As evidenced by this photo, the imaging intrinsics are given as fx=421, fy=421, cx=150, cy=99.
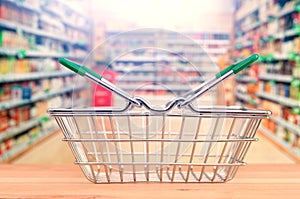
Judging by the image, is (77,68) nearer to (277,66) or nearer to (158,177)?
(158,177)

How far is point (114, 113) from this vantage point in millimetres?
640

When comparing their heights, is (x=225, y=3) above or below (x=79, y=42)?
above

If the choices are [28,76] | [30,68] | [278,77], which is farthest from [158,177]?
[278,77]

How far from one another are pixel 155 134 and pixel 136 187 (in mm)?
91

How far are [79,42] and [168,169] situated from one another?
7663mm

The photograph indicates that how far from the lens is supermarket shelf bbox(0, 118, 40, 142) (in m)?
4.27

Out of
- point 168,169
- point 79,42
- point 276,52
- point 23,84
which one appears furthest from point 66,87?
point 168,169

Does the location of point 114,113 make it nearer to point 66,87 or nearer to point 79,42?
point 66,87

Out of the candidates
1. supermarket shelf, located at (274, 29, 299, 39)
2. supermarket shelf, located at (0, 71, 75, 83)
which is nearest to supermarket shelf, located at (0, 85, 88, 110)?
supermarket shelf, located at (0, 71, 75, 83)

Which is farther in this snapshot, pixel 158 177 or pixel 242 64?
pixel 158 177

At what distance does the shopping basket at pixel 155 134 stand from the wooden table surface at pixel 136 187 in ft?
0.07

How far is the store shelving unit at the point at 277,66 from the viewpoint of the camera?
495 centimetres

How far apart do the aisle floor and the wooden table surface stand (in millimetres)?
3602

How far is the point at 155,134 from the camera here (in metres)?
0.70
